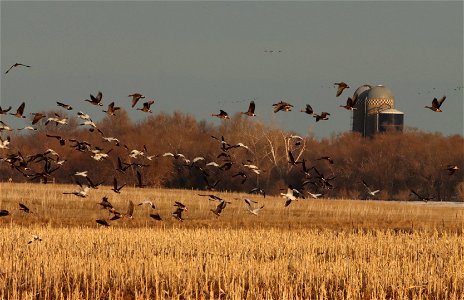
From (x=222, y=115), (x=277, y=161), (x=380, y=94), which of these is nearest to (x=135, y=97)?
(x=222, y=115)

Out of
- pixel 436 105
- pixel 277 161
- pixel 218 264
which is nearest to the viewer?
pixel 218 264

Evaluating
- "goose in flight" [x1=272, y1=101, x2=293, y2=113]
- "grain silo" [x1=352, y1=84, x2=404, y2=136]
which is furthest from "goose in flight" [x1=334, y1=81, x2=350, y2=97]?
"grain silo" [x1=352, y1=84, x2=404, y2=136]

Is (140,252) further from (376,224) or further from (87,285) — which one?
(376,224)

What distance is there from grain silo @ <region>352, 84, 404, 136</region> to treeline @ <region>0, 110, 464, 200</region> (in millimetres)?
2032

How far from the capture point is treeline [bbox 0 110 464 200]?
90250 mm

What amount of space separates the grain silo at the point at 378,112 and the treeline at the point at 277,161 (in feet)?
6.67

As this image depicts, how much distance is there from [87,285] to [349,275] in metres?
5.54

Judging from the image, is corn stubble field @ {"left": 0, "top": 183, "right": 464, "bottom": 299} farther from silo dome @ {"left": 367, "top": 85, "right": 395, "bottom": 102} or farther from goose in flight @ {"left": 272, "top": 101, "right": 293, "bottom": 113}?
silo dome @ {"left": 367, "top": 85, "right": 395, "bottom": 102}

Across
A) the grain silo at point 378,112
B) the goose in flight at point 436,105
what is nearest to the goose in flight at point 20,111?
the goose in flight at point 436,105

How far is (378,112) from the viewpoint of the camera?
4240 inches

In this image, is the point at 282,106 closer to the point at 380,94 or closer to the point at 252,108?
the point at 252,108

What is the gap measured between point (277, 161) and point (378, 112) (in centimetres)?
1910

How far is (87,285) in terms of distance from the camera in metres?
16.2

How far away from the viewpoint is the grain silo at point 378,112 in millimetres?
106938
